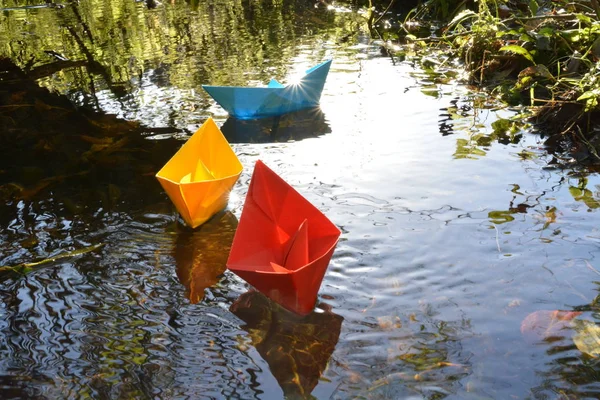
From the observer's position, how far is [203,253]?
354cm

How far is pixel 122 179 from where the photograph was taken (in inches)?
175

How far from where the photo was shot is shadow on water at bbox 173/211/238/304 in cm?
327

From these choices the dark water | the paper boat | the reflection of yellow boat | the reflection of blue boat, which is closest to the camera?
the dark water

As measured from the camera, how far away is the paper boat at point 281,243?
9.29 feet

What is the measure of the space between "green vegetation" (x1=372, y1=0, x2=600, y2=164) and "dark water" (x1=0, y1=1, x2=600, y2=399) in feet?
0.94

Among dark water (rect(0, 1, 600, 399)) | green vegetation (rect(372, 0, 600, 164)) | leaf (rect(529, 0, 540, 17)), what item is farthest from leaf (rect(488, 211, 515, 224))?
leaf (rect(529, 0, 540, 17))

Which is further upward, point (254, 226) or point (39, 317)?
point (254, 226)

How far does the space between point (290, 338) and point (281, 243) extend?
0.53 m

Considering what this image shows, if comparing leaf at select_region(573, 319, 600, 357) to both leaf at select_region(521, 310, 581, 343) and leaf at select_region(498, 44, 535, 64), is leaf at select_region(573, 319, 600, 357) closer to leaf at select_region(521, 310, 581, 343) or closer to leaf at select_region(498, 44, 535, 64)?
leaf at select_region(521, 310, 581, 343)

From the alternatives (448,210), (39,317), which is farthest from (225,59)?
(39,317)

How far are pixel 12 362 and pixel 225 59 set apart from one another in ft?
17.1

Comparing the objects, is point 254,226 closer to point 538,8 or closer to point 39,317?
point 39,317

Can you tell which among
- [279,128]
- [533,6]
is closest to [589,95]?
[533,6]

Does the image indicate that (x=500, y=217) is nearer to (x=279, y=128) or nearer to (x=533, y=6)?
(x=279, y=128)
